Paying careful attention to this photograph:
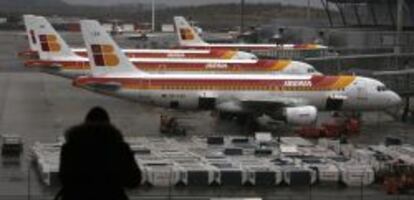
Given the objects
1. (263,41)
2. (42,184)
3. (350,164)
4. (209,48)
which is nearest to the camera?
(42,184)

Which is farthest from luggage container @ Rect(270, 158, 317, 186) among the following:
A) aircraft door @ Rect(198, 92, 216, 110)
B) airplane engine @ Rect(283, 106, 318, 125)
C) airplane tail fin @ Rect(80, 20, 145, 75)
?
airplane tail fin @ Rect(80, 20, 145, 75)

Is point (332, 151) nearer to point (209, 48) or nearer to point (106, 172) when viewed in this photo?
point (106, 172)

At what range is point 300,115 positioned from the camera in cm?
5106

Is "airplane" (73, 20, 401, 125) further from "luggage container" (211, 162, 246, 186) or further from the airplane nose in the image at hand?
"luggage container" (211, 162, 246, 186)

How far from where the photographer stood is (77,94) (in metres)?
74.2

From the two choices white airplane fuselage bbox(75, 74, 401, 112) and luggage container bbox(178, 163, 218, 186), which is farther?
white airplane fuselage bbox(75, 74, 401, 112)

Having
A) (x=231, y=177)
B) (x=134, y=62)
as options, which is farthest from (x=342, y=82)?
(x=231, y=177)

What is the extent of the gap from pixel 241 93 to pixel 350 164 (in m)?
18.6

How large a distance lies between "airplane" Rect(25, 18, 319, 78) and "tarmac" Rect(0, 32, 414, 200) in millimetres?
2642

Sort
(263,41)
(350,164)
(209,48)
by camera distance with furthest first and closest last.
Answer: (263,41)
(209,48)
(350,164)

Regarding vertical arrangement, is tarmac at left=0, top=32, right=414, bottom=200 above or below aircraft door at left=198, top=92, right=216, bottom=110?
below

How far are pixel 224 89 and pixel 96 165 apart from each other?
147 ft

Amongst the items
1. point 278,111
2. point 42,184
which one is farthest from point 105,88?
point 42,184

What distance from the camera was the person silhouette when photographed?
10.0 metres
